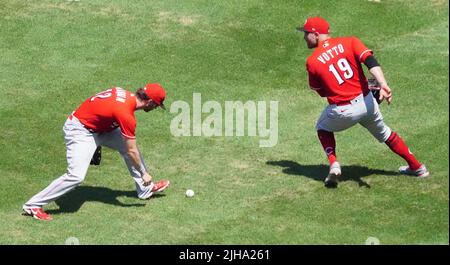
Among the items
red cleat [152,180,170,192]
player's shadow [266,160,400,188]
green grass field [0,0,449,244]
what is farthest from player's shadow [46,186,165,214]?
player's shadow [266,160,400,188]

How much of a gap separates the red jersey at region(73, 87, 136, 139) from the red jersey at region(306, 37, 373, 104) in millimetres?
2707

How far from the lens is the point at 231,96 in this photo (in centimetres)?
1764

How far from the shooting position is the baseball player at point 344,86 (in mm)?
14000

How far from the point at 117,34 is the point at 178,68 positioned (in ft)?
5.85

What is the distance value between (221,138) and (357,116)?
120 inches

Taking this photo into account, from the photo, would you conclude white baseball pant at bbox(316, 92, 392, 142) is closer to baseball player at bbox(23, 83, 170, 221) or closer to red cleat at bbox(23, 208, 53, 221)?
baseball player at bbox(23, 83, 170, 221)

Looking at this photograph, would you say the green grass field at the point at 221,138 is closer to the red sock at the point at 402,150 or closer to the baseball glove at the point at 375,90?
the red sock at the point at 402,150

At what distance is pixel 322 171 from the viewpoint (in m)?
15.1

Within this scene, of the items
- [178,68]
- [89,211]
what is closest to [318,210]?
[89,211]

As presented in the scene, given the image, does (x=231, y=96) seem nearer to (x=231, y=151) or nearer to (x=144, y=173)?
(x=231, y=151)

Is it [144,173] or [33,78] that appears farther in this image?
[33,78]

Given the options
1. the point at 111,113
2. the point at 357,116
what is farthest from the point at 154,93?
the point at 357,116

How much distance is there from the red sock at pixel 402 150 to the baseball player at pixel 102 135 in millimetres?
3464

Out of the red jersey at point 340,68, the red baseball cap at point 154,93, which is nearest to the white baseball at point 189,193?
the red baseball cap at point 154,93
